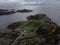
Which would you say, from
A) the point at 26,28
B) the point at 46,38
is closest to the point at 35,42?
the point at 46,38

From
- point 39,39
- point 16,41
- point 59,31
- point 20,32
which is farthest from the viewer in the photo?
point 59,31

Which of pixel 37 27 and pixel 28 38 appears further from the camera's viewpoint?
pixel 37 27

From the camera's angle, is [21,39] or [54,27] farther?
[54,27]

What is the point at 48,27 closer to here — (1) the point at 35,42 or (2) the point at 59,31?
(2) the point at 59,31

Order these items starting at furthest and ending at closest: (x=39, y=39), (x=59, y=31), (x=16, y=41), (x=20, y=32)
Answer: (x=59, y=31)
(x=20, y=32)
(x=39, y=39)
(x=16, y=41)

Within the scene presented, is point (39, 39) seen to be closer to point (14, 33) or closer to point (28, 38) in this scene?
point (28, 38)

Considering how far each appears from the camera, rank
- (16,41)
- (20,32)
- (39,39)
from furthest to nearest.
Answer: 1. (20,32)
2. (39,39)
3. (16,41)

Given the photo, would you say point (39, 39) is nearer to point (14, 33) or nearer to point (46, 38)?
point (46, 38)

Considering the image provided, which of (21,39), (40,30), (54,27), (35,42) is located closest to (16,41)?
(21,39)
